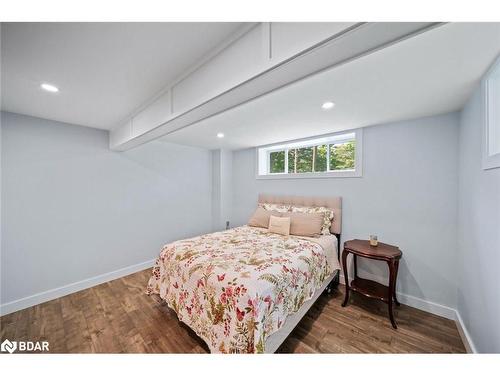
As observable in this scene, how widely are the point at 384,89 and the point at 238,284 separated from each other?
1.96 m

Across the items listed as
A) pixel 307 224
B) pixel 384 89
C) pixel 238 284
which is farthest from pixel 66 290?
pixel 384 89

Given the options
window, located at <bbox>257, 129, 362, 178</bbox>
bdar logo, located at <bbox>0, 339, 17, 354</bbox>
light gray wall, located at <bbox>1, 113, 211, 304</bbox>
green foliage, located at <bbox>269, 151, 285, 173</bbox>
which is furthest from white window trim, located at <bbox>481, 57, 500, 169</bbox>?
bdar logo, located at <bbox>0, 339, 17, 354</bbox>

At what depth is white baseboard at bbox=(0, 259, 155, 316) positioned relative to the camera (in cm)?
208

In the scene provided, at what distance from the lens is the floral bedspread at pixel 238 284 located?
4.23 ft

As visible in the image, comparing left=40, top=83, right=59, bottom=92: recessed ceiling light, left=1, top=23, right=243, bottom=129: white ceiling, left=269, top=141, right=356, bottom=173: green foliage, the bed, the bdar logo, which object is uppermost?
left=1, top=23, right=243, bottom=129: white ceiling

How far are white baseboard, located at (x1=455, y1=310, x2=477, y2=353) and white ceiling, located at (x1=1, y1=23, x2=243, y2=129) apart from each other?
288 cm

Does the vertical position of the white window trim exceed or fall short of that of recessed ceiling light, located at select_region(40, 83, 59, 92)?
it falls short

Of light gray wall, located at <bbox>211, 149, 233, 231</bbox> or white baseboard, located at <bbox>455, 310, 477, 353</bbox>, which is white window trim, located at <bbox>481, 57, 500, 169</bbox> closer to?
white baseboard, located at <bbox>455, 310, 477, 353</bbox>

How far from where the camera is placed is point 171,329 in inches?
70.7

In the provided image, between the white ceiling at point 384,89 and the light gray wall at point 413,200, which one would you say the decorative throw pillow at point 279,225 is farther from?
the white ceiling at point 384,89

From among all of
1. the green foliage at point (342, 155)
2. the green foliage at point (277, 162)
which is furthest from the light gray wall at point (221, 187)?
the green foliage at point (342, 155)

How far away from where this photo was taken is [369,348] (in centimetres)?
158

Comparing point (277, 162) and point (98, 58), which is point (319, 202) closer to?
point (277, 162)

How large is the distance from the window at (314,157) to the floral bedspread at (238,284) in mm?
1260
